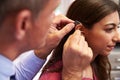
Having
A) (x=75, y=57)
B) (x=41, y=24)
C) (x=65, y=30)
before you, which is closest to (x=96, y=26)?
(x=65, y=30)

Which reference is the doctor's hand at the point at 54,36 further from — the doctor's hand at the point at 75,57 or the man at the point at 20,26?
the man at the point at 20,26

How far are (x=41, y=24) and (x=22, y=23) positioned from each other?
0.06 metres

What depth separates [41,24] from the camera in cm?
62

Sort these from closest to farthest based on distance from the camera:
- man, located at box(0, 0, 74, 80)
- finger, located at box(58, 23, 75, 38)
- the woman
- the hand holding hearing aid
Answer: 1. man, located at box(0, 0, 74, 80)
2. the hand holding hearing aid
3. finger, located at box(58, 23, 75, 38)
4. the woman

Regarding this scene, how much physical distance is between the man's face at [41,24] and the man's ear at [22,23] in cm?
2

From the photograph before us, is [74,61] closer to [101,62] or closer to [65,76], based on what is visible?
[65,76]

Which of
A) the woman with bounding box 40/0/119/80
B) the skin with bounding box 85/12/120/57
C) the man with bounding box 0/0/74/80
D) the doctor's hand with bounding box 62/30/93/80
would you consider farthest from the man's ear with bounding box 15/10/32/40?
the skin with bounding box 85/12/120/57

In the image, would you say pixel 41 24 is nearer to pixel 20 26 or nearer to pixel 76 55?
pixel 20 26

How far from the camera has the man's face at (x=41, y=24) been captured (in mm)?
602

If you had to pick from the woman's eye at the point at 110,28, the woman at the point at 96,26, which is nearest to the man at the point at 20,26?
the woman at the point at 96,26

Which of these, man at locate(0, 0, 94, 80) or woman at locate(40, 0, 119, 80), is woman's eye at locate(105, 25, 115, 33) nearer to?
woman at locate(40, 0, 119, 80)

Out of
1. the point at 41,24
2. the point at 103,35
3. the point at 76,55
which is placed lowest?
the point at 103,35

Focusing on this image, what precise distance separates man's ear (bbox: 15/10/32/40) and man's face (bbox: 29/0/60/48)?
2 centimetres

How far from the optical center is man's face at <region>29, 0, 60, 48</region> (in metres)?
0.60
